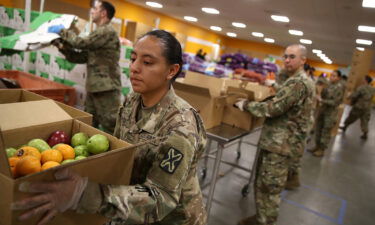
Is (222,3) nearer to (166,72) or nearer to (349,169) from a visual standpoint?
(349,169)

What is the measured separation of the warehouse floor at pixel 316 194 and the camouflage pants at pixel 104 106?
1.48 m

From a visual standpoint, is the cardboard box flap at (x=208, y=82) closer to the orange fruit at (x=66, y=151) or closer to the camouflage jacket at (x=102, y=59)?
the camouflage jacket at (x=102, y=59)

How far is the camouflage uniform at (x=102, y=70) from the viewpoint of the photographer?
2.87 m

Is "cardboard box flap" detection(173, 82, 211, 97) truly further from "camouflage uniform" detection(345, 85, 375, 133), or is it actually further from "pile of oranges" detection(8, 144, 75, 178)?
"camouflage uniform" detection(345, 85, 375, 133)

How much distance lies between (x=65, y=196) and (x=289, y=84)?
2.18 m

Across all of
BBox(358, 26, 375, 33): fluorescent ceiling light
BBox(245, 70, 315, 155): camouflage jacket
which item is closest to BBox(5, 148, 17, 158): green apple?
BBox(245, 70, 315, 155): camouflage jacket

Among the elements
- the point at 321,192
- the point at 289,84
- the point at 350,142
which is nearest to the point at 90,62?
the point at 289,84

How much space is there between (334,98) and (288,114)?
3.80 m

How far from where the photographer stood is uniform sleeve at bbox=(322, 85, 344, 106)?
562 centimetres

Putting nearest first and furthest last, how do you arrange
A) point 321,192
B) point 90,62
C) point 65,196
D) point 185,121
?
point 65,196
point 185,121
point 90,62
point 321,192

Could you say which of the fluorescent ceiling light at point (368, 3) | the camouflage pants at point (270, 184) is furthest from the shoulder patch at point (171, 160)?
the fluorescent ceiling light at point (368, 3)

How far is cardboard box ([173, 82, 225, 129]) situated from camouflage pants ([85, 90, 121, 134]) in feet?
2.86

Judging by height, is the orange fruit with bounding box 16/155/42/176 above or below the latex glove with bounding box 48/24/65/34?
below

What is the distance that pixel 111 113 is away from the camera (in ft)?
10.5
